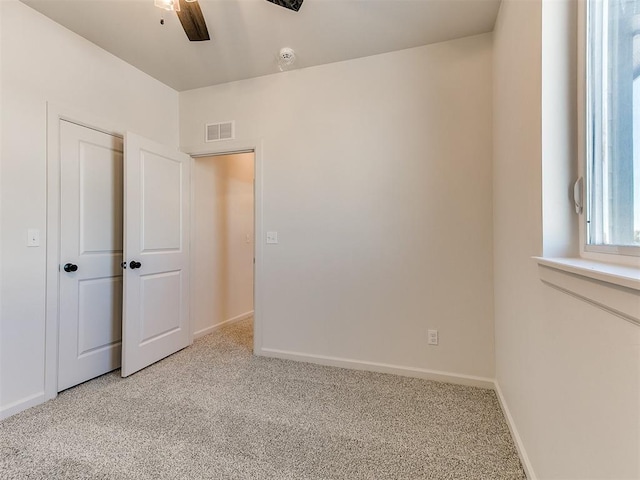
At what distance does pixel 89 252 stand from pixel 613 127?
303 centimetres

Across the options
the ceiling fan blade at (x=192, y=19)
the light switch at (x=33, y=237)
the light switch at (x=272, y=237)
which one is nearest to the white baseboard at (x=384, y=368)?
the light switch at (x=272, y=237)

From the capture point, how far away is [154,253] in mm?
2568

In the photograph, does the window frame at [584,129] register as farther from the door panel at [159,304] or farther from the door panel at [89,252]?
the door panel at [89,252]

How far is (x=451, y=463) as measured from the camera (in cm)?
140

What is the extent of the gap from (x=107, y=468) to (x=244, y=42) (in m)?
2.75

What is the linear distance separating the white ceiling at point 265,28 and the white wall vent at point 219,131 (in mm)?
484

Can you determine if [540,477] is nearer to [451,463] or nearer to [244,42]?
[451,463]

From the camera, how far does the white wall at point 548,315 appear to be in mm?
695

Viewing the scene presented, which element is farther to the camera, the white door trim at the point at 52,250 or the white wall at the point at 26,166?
the white door trim at the point at 52,250

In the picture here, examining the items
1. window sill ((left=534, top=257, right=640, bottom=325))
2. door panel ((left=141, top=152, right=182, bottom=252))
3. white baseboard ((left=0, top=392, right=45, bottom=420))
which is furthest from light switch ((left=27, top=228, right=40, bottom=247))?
window sill ((left=534, top=257, right=640, bottom=325))

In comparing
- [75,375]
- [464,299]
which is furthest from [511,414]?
[75,375]

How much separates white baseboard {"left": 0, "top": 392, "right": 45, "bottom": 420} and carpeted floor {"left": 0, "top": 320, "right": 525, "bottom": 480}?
5 centimetres

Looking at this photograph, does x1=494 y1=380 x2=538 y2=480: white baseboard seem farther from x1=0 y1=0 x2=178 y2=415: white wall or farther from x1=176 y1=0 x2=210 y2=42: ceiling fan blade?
x1=0 y1=0 x2=178 y2=415: white wall

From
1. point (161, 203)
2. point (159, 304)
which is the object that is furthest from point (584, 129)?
point (159, 304)
